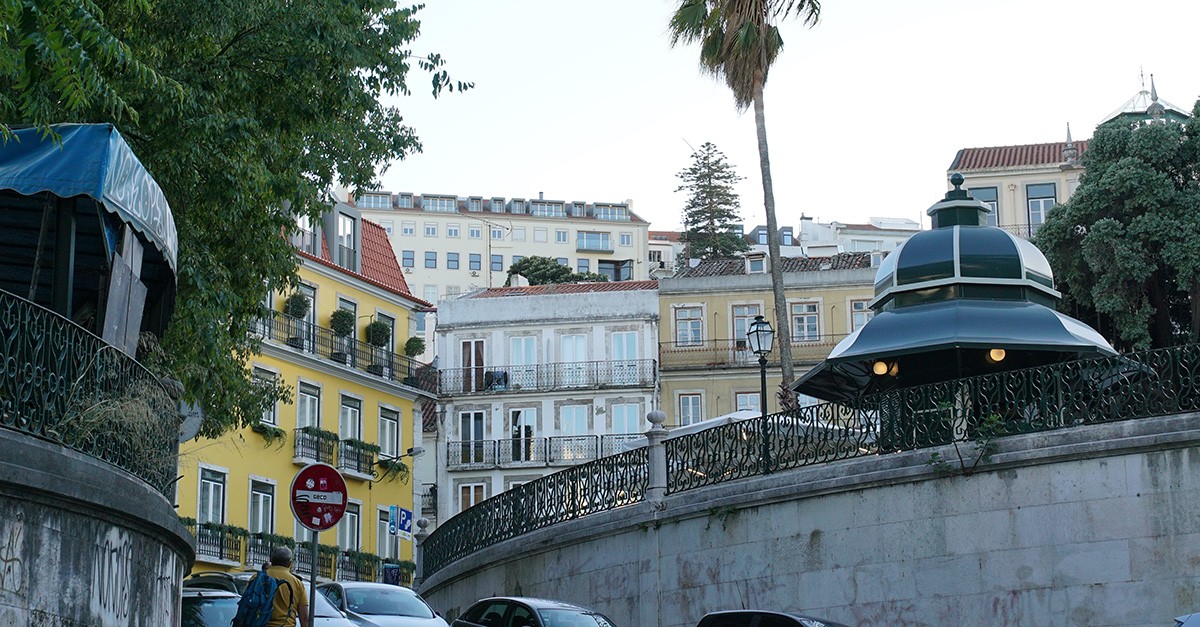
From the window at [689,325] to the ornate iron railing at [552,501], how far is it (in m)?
29.1

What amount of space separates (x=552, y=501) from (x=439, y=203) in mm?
90471

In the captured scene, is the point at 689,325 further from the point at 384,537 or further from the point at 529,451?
the point at 384,537

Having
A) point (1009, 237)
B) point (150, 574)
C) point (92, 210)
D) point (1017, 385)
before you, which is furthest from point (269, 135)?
point (1009, 237)

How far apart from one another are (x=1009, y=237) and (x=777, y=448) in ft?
16.3

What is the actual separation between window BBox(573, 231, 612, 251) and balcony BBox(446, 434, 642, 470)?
183ft

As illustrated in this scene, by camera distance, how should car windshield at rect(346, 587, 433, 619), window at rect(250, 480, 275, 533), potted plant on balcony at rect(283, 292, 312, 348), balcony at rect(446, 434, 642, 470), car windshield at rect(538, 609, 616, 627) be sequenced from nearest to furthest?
car windshield at rect(538, 609, 616, 627) → car windshield at rect(346, 587, 433, 619) → window at rect(250, 480, 275, 533) → potted plant on balcony at rect(283, 292, 312, 348) → balcony at rect(446, 434, 642, 470)

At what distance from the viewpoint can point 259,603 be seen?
15250mm

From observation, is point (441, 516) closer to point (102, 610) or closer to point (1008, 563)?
point (1008, 563)

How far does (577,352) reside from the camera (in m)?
61.1

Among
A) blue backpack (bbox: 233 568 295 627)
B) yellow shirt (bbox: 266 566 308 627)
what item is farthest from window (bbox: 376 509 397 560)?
blue backpack (bbox: 233 568 295 627)

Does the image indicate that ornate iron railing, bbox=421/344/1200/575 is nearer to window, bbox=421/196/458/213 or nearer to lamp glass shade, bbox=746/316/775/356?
lamp glass shade, bbox=746/316/775/356

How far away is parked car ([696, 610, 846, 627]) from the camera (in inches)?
696

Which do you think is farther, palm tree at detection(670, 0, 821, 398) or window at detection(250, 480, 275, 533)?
window at detection(250, 480, 275, 533)

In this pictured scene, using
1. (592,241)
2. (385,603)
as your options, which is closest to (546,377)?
(385,603)
